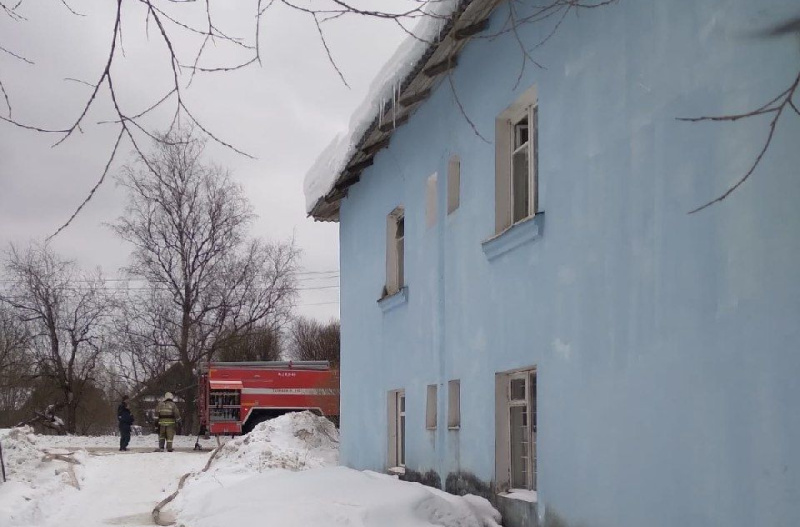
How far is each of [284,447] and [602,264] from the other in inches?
629

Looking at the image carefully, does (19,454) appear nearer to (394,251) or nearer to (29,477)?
(29,477)

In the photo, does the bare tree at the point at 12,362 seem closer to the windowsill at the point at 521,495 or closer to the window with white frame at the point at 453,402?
the window with white frame at the point at 453,402

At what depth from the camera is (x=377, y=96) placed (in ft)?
37.9

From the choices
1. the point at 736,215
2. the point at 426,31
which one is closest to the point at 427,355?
the point at 426,31

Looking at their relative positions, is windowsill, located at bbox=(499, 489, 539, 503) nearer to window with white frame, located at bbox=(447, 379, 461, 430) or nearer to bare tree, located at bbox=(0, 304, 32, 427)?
window with white frame, located at bbox=(447, 379, 461, 430)

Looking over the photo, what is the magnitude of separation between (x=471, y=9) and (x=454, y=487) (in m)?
Result: 4.93

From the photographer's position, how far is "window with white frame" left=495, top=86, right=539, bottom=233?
9.55m

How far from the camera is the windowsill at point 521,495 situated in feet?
28.8

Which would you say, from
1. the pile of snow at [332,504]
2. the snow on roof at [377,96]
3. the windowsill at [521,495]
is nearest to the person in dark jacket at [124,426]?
the snow on roof at [377,96]

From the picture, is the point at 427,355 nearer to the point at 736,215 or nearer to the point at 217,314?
the point at 736,215

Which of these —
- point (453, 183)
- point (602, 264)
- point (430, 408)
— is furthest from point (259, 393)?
point (602, 264)

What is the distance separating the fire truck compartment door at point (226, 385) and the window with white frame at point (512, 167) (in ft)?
74.8

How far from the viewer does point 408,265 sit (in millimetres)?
12836

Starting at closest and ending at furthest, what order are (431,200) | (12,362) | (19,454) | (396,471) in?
(431,200), (396,471), (19,454), (12,362)
